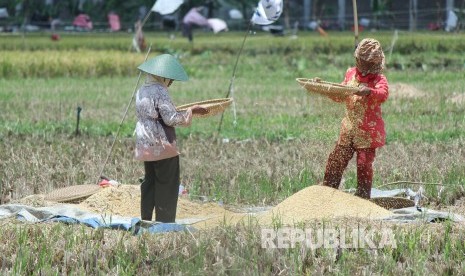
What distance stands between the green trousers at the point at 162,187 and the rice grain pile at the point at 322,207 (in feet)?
1.77

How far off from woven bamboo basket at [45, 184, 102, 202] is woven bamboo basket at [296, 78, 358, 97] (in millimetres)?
1643

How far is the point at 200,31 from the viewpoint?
46531 millimetres

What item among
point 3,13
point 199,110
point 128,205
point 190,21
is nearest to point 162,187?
point 199,110

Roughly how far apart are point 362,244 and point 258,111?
31.4ft

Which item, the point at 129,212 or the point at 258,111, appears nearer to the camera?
the point at 129,212

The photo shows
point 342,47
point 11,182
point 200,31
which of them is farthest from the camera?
point 200,31

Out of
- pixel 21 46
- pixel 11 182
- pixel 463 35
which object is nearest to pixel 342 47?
pixel 463 35

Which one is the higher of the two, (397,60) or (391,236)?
(391,236)

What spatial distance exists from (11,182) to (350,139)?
2.60 m

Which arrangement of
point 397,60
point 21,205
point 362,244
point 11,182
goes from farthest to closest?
point 397,60 < point 11,182 < point 21,205 < point 362,244

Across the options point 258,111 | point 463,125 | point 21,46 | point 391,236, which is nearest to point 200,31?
point 21,46

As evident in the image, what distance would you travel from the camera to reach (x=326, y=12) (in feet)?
165

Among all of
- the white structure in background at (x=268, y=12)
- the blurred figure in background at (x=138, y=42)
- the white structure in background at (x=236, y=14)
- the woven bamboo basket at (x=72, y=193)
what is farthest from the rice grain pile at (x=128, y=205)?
the white structure in background at (x=236, y=14)

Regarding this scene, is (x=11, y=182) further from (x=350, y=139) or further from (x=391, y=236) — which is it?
(x=391, y=236)
